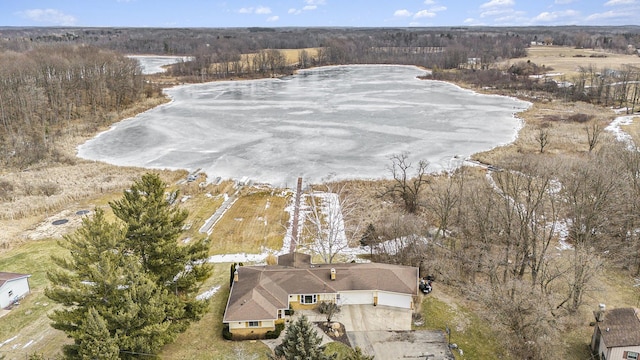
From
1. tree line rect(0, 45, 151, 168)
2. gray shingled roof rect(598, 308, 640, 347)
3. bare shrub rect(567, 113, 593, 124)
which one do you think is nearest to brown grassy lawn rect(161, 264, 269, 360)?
gray shingled roof rect(598, 308, 640, 347)

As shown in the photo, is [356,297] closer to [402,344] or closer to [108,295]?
[402,344]

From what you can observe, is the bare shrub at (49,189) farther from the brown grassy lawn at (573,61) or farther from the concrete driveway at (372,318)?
the brown grassy lawn at (573,61)

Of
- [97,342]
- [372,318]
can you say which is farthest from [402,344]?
[97,342]

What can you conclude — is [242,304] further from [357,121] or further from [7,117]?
[7,117]

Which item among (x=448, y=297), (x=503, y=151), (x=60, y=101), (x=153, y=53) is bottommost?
(x=448, y=297)

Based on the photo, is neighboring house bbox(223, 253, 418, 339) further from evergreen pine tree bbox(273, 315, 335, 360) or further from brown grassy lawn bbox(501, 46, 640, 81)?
brown grassy lawn bbox(501, 46, 640, 81)

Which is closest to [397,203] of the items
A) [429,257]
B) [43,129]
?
[429,257]
